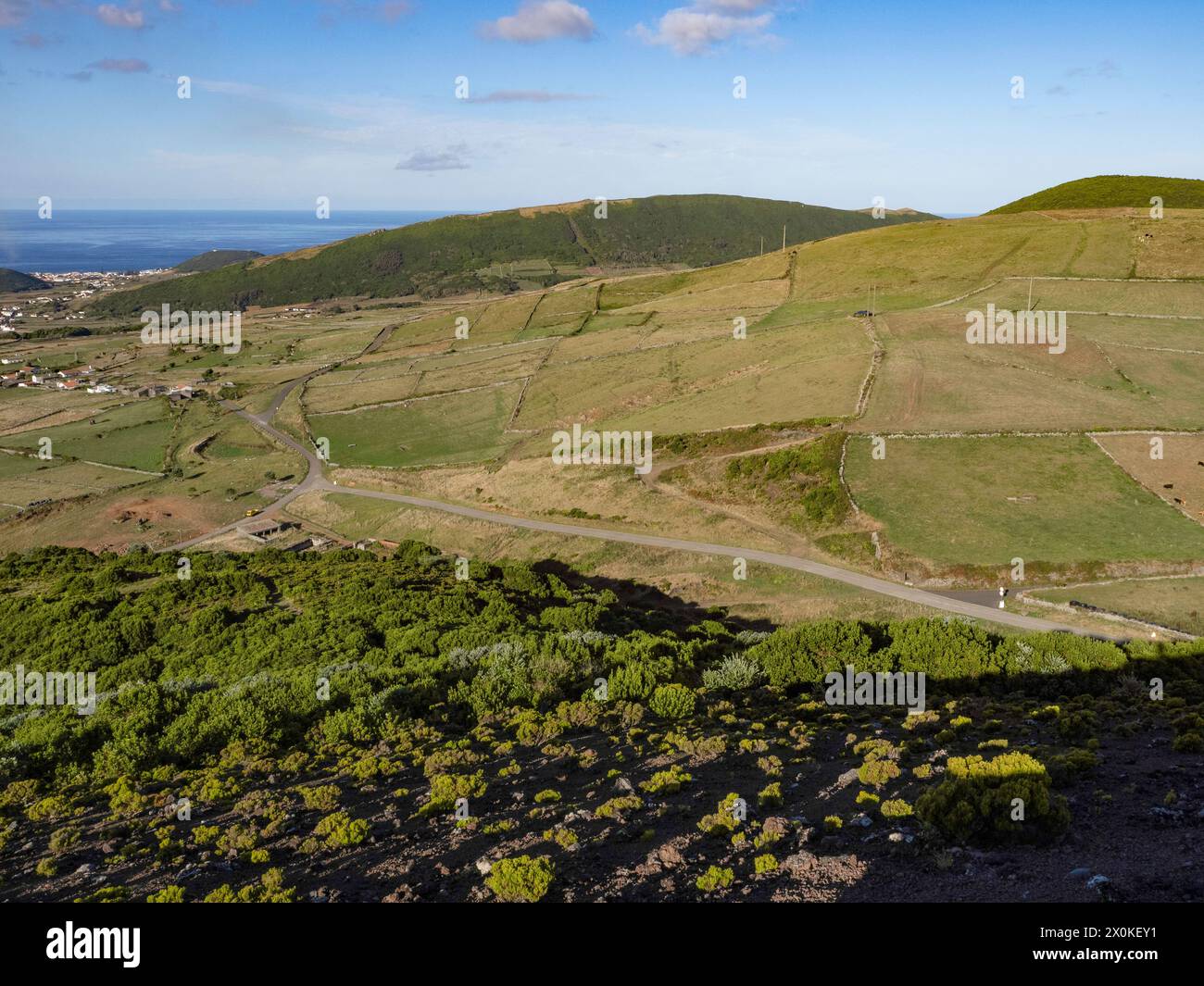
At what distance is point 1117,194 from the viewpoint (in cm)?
15050

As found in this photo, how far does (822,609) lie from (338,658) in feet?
104

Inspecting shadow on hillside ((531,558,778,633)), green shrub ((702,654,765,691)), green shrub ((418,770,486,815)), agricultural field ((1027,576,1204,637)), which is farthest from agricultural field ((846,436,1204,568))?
green shrub ((418,770,486,815))

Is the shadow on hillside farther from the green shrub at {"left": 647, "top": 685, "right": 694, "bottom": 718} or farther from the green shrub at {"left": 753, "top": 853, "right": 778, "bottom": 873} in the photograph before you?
the green shrub at {"left": 753, "top": 853, "right": 778, "bottom": 873}

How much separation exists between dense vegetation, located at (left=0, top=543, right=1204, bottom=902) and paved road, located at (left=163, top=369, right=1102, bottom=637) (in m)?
9.74

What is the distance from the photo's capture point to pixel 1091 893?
548 inches

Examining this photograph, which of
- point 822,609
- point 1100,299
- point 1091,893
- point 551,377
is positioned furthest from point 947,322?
point 1091,893

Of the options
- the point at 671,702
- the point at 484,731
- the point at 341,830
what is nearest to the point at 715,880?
the point at 341,830

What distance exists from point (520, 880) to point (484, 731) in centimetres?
1253

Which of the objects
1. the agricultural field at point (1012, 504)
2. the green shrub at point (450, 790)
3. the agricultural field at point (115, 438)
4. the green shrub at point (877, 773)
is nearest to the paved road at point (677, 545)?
the agricultural field at point (1012, 504)

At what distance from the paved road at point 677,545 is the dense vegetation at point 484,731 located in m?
9.74

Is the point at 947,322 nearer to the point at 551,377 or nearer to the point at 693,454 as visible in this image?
the point at 693,454

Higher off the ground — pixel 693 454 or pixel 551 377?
pixel 551 377

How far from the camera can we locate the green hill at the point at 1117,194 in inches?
5753

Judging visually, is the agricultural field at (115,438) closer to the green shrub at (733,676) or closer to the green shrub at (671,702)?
the green shrub at (733,676)
